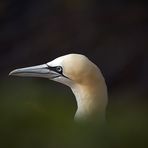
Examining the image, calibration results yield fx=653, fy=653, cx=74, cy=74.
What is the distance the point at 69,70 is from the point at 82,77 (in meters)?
0.11

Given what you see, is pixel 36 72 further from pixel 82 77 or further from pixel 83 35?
pixel 83 35

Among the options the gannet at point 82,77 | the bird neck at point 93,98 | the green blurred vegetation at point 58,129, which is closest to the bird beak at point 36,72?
the gannet at point 82,77

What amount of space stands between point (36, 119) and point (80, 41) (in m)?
6.52

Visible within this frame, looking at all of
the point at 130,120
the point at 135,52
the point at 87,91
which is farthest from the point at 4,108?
the point at 135,52

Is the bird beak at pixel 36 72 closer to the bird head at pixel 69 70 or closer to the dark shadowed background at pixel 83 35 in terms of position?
the bird head at pixel 69 70

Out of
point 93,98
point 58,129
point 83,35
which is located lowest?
point 83,35

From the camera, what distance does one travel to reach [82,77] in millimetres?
4250

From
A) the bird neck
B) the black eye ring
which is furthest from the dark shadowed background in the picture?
the bird neck

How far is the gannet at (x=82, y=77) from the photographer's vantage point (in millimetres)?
4121

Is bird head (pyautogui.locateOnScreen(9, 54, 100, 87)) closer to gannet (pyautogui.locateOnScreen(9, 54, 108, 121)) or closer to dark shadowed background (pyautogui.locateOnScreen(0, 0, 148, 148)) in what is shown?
gannet (pyautogui.locateOnScreen(9, 54, 108, 121))

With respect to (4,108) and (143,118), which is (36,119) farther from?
(143,118)

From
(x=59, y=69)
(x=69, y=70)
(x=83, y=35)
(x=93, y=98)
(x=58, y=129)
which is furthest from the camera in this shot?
(x=83, y=35)

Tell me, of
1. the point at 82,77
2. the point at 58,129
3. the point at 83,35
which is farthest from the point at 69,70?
the point at 83,35

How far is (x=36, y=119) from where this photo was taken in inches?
45.9
